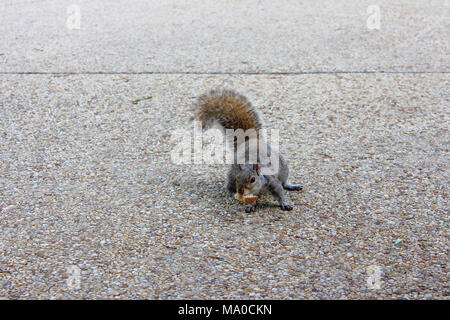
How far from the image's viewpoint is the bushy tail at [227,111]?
3074 millimetres

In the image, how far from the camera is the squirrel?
284 centimetres

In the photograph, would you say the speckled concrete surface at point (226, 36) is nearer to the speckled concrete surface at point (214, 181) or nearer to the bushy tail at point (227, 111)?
the speckled concrete surface at point (214, 181)

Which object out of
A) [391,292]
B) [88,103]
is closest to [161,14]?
[88,103]

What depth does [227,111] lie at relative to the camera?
308 centimetres

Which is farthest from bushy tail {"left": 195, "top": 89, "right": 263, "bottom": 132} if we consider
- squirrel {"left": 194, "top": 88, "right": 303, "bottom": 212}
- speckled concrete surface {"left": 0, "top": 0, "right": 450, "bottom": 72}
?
speckled concrete surface {"left": 0, "top": 0, "right": 450, "bottom": 72}
